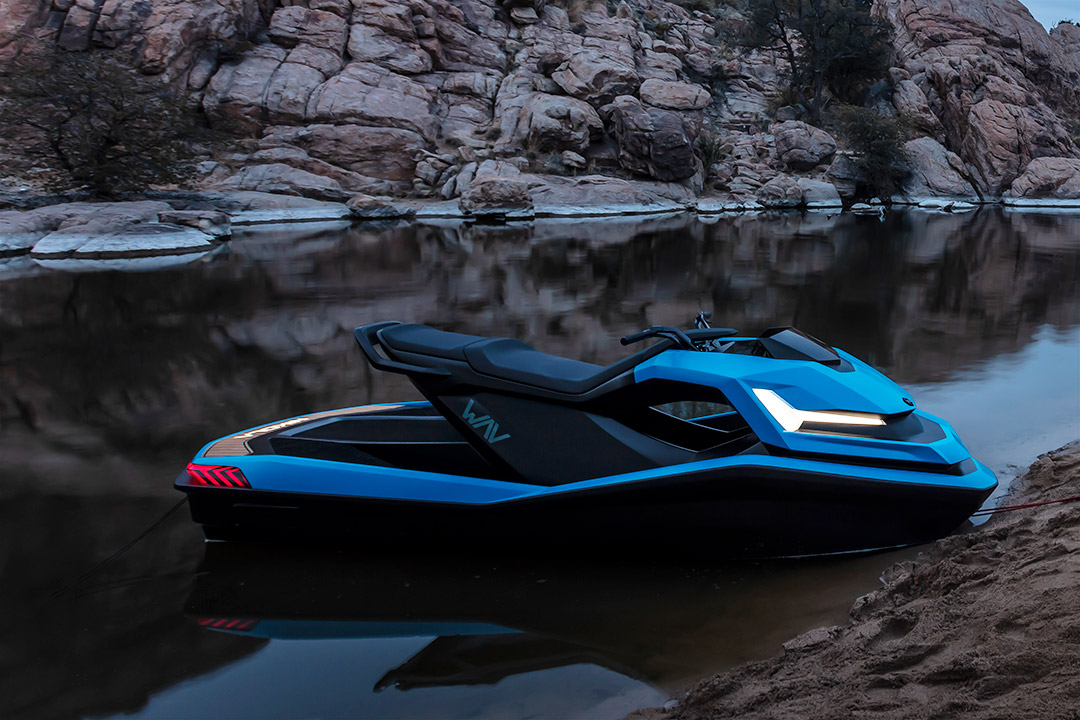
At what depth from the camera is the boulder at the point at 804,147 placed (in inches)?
1336

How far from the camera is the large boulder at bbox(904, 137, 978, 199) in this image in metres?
35.3

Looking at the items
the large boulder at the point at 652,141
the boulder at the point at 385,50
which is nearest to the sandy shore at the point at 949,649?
the large boulder at the point at 652,141

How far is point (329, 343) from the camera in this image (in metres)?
6.70

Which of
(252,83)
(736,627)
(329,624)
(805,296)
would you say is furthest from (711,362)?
(252,83)

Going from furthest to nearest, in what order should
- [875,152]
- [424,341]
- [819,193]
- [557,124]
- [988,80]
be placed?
1. [988,80]
2. [875,152]
3. [819,193]
4. [557,124]
5. [424,341]

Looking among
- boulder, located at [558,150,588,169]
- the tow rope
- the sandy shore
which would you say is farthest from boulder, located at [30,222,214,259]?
boulder, located at [558,150,588,169]

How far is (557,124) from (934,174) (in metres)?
19.5

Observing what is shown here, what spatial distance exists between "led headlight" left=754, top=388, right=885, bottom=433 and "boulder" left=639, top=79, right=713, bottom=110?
33581 mm

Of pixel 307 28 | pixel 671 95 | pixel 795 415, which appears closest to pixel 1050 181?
pixel 671 95

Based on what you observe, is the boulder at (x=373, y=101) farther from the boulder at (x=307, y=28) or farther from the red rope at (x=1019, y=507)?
the red rope at (x=1019, y=507)

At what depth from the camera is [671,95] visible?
111 feet

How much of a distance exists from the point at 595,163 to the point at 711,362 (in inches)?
1193

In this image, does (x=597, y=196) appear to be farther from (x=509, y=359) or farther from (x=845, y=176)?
(x=509, y=359)

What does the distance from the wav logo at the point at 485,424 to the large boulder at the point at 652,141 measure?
97.0 feet
